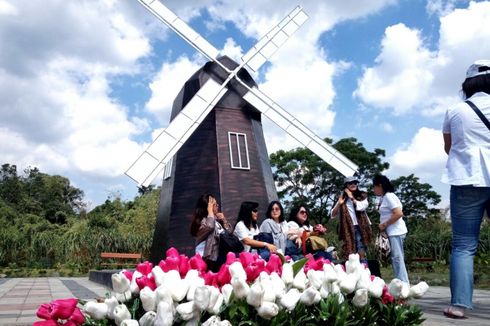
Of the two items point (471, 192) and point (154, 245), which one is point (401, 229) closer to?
point (471, 192)

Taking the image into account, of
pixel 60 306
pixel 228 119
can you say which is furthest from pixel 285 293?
pixel 228 119

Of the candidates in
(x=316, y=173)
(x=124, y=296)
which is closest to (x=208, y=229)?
(x=124, y=296)

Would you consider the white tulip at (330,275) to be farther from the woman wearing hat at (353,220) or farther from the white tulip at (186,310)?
the woman wearing hat at (353,220)

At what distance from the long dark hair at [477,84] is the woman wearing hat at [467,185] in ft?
0.26

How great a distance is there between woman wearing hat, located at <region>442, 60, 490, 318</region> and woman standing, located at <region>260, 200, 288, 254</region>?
2.44 meters

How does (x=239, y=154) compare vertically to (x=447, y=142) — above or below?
above

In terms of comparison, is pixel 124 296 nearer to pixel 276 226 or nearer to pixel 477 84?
pixel 477 84

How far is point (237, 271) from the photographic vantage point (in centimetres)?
185

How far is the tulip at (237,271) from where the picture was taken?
181 cm

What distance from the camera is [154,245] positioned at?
1167 cm

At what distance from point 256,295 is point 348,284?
18.6 inches

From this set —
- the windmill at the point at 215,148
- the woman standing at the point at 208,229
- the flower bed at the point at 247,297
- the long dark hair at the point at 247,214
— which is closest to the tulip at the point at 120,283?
the flower bed at the point at 247,297

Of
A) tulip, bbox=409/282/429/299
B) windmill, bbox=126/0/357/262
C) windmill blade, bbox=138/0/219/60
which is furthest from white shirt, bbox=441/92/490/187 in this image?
windmill blade, bbox=138/0/219/60

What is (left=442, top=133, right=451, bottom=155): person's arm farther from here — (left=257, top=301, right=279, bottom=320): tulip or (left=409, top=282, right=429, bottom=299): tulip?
(left=257, top=301, right=279, bottom=320): tulip
